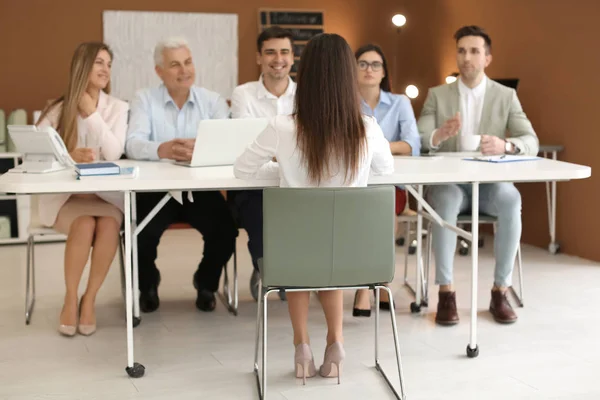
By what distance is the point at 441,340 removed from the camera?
3.37 m

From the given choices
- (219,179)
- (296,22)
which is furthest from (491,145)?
(296,22)

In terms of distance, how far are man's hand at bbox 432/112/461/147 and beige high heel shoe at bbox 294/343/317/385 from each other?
1.25m

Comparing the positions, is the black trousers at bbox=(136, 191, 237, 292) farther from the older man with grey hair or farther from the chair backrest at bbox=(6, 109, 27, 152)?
the chair backrest at bbox=(6, 109, 27, 152)

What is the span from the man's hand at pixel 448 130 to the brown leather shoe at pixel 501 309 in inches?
29.0

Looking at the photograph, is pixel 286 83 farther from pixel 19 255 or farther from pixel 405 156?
pixel 19 255

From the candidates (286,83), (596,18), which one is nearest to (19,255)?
(286,83)

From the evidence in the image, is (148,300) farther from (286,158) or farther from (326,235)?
(326,235)

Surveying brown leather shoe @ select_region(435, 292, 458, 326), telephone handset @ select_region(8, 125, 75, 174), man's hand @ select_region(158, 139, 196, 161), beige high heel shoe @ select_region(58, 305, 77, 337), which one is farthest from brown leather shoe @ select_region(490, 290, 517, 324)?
telephone handset @ select_region(8, 125, 75, 174)

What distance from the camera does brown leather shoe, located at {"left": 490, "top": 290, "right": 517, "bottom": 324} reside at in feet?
11.8

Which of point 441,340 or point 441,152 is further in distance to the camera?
point 441,152

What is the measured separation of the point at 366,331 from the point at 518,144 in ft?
3.63

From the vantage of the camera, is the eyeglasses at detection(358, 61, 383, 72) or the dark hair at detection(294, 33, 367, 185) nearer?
the dark hair at detection(294, 33, 367, 185)

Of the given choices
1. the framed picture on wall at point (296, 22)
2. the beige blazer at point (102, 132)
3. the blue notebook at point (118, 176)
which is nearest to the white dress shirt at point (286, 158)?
the blue notebook at point (118, 176)

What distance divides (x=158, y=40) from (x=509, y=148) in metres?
3.50
